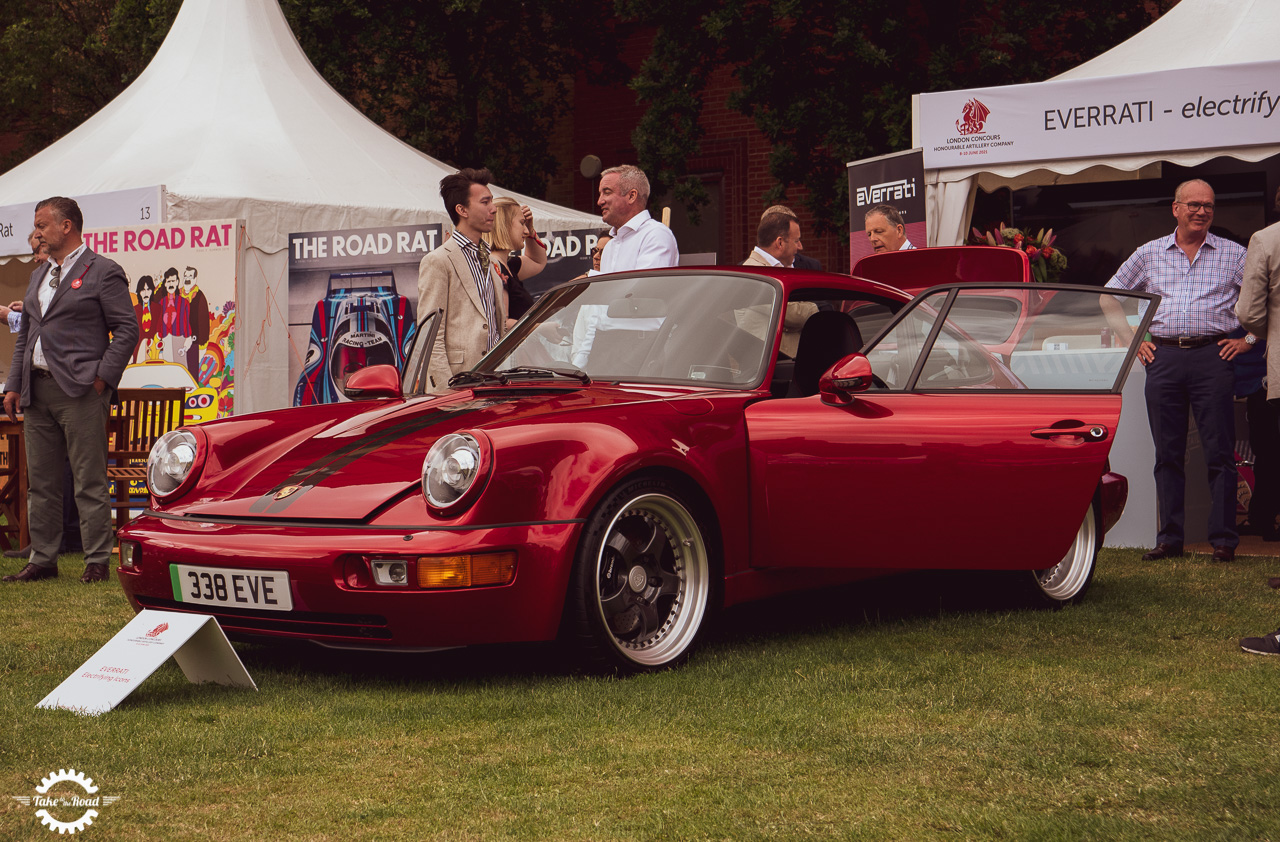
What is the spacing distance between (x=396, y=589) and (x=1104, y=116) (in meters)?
7.13

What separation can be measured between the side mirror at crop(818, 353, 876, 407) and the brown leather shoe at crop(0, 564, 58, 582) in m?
4.54

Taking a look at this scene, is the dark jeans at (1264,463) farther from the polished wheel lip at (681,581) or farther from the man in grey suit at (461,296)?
the polished wheel lip at (681,581)

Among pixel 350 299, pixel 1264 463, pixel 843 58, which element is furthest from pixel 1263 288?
pixel 843 58

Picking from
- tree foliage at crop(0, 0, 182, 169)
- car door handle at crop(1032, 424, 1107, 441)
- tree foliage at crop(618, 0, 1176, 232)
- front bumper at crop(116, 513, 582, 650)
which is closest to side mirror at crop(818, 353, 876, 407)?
car door handle at crop(1032, 424, 1107, 441)

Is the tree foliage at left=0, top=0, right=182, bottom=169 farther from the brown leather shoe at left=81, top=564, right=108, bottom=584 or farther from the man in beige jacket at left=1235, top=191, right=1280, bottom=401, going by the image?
the man in beige jacket at left=1235, top=191, right=1280, bottom=401

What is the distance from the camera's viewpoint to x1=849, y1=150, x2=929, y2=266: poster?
10.6m

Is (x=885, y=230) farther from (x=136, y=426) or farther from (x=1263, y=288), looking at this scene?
(x=136, y=426)

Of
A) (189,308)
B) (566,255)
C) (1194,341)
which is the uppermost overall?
(566,255)

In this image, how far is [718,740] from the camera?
144 inches

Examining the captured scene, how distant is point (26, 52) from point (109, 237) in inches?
554

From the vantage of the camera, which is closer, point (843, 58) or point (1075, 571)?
point (1075, 571)

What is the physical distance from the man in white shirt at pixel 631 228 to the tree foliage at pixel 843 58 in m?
9.17

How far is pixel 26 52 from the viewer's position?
22.6m

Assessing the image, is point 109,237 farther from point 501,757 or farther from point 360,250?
point 501,757
